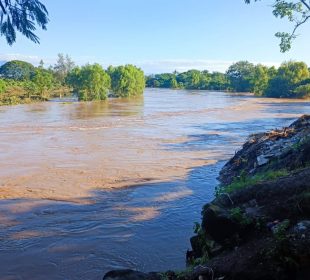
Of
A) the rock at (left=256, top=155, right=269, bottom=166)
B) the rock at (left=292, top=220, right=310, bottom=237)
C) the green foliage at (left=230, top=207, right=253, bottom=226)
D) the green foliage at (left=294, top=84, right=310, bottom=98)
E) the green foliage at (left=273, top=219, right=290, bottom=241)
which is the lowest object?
the rock at (left=256, top=155, right=269, bottom=166)

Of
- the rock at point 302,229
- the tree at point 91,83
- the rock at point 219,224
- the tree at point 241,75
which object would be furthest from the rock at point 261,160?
the tree at point 241,75

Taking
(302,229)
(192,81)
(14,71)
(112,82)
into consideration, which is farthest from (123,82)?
(302,229)

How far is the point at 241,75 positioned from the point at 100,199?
123m

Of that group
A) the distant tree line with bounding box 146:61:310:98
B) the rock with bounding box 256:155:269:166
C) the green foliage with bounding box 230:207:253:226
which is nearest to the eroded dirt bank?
the rock with bounding box 256:155:269:166

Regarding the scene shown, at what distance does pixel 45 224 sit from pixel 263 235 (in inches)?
253

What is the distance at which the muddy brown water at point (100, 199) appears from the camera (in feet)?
27.8

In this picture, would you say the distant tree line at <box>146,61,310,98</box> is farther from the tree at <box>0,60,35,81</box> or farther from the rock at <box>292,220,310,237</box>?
the rock at <box>292,220,310,237</box>

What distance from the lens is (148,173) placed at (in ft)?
54.0

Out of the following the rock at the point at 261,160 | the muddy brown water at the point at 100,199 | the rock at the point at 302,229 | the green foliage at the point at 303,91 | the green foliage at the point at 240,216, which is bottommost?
the muddy brown water at the point at 100,199

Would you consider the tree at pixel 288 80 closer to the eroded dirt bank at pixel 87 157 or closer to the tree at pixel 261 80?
the tree at pixel 261 80

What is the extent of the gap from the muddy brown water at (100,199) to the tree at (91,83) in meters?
42.3

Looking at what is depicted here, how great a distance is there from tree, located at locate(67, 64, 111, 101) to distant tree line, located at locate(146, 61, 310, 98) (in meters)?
39.4

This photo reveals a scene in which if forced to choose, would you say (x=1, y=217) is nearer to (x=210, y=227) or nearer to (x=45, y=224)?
(x=45, y=224)

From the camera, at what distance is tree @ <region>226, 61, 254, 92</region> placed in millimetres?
119219
